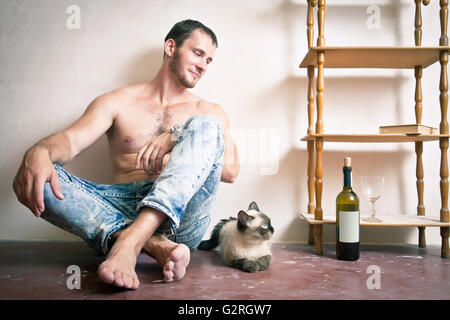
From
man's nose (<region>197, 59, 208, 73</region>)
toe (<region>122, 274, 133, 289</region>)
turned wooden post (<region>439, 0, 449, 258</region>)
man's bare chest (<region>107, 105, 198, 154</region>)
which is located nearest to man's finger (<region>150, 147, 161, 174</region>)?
man's bare chest (<region>107, 105, 198, 154</region>)

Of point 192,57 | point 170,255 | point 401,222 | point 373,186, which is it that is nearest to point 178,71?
point 192,57

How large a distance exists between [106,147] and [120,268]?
3.20 ft

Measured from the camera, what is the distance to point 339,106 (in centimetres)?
169

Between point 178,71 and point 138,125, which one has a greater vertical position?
point 178,71

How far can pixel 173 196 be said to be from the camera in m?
0.93

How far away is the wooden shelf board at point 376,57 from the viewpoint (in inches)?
54.0

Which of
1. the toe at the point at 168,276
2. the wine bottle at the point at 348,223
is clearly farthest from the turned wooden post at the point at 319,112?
the toe at the point at 168,276

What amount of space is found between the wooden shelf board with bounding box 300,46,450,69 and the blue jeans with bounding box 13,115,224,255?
2.14 feet

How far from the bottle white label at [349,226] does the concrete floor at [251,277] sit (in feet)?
0.30

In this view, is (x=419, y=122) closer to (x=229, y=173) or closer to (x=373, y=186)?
(x=373, y=186)

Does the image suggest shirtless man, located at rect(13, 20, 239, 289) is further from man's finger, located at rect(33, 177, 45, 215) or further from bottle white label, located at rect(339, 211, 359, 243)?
bottle white label, located at rect(339, 211, 359, 243)

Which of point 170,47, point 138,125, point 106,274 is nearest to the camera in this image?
point 106,274
